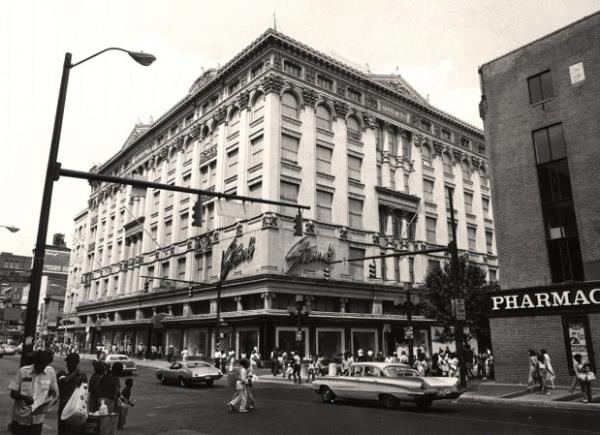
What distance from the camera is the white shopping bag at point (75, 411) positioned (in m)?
7.27

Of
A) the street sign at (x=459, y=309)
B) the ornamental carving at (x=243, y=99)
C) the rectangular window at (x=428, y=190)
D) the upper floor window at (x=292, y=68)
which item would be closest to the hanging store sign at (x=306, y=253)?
the ornamental carving at (x=243, y=99)

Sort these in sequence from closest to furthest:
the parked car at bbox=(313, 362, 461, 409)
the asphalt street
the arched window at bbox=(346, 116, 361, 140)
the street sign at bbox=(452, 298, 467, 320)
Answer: the asphalt street < the parked car at bbox=(313, 362, 461, 409) < the street sign at bbox=(452, 298, 467, 320) < the arched window at bbox=(346, 116, 361, 140)

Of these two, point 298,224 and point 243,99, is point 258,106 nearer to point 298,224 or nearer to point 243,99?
point 243,99

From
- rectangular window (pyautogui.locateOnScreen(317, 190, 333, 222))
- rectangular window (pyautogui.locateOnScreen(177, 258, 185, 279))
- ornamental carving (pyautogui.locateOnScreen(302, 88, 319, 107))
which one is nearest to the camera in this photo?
rectangular window (pyautogui.locateOnScreen(317, 190, 333, 222))

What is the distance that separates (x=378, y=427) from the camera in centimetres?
1259

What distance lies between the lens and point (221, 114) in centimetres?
5034

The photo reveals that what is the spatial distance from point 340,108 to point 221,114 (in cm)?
1219

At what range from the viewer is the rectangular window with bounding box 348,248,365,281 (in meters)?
45.9

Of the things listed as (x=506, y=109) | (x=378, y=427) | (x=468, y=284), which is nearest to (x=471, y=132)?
(x=468, y=284)

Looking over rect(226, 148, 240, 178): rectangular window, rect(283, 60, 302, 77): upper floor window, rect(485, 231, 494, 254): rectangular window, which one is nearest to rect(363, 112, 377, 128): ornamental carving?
rect(283, 60, 302, 77): upper floor window

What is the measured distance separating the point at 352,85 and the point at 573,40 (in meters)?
28.1

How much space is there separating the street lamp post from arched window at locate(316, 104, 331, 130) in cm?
3560

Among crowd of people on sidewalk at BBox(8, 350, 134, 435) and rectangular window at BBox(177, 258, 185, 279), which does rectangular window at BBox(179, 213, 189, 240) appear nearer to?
rectangular window at BBox(177, 258, 185, 279)

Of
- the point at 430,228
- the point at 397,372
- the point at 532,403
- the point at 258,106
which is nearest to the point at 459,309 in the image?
the point at 532,403
